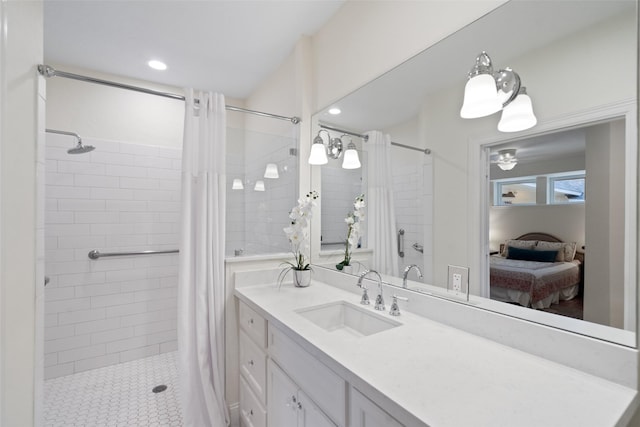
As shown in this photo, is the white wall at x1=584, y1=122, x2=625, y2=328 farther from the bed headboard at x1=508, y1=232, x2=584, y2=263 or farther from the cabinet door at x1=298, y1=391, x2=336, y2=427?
the cabinet door at x1=298, y1=391, x2=336, y2=427

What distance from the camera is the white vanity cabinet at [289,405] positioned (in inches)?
38.9

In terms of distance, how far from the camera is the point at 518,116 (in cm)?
99

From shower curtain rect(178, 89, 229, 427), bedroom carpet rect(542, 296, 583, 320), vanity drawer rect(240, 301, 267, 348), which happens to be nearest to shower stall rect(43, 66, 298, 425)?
shower curtain rect(178, 89, 229, 427)

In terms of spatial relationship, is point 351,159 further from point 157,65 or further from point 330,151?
point 157,65

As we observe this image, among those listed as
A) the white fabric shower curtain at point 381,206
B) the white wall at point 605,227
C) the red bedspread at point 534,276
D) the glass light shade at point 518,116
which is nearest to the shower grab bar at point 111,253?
the white fabric shower curtain at point 381,206

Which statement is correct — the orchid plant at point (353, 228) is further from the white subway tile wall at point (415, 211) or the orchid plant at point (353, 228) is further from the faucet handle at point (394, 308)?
the faucet handle at point (394, 308)

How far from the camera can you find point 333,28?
192 centimetres

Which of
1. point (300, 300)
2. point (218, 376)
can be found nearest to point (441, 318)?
point (300, 300)

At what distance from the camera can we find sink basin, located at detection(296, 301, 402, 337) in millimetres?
1344

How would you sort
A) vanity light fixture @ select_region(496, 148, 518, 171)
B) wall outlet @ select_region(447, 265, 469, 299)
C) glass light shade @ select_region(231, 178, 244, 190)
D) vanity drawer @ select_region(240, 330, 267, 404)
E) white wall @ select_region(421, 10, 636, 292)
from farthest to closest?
glass light shade @ select_region(231, 178, 244, 190)
vanity drawer @ select_region(240, 330, 267, 404)
wall outlet @ select_region(447, 265, 469, 299)
vanity light fixture @ select_region(496, 148, 518, 171)
white wall @ select_region(421, 10, 636, 292)

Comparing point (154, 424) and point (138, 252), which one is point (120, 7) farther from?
point (154, 424)

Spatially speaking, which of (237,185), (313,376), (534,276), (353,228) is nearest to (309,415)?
(313,376)

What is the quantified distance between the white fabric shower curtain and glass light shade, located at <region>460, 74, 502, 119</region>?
0.46m

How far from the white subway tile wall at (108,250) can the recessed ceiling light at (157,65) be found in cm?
71
